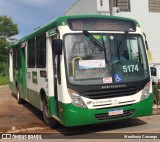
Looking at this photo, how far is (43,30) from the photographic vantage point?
400 inches

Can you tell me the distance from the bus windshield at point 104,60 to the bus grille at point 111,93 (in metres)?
0.21

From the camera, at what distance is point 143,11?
94.7 ft

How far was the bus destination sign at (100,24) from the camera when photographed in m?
8.66

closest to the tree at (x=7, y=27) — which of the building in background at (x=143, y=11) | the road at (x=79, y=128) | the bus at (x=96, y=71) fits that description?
the building in background at (x=143, y=11)

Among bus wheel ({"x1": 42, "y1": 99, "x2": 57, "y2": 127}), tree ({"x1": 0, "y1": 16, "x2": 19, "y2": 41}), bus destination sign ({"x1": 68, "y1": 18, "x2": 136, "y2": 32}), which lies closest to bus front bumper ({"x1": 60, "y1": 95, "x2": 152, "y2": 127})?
bus wheel ({"x1": 42, "y1": 99, "x2": 57, "y2": 127})

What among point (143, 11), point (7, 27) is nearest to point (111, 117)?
point (143, 11)

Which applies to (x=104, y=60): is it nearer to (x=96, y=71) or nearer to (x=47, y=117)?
(x=96, y=71)

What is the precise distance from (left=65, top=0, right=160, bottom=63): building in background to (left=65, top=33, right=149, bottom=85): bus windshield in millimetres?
18017

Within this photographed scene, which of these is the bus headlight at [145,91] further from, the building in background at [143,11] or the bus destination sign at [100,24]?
the building in background at [143,11]

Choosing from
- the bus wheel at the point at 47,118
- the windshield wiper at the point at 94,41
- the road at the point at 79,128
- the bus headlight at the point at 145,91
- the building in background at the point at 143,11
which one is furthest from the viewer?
the building in background at the point at 143,11

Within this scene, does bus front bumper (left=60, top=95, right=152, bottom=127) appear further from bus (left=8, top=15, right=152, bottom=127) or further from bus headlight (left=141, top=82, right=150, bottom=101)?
bus headlight (left=141, top=82, right=150, bottom=101)

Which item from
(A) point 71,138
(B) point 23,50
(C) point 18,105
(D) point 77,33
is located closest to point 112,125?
(A) point 71,138

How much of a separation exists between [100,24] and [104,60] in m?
1.00

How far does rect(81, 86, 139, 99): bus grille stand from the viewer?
829cm
